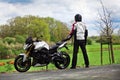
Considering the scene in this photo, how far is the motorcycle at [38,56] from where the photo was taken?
14.5 metres

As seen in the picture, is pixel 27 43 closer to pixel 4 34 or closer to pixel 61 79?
pixel 61 79

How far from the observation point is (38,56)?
48.8ft

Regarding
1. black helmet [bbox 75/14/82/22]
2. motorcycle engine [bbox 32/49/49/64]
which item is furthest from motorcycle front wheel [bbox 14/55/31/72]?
black helmet [bbox 75/14/82/22]

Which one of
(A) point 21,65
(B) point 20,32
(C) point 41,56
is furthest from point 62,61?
(B) point 20,32

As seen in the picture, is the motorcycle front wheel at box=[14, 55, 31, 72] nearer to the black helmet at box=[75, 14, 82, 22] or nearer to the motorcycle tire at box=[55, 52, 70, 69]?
the motorcycle tire at box=[55, 52, 70, 69]

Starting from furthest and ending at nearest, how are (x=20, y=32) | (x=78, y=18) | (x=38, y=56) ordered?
(x=20, y=32) → (x=78, y=18) → (x=38, y=56)

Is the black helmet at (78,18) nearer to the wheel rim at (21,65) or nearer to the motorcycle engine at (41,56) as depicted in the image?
the motorcycle engine at (41,56)

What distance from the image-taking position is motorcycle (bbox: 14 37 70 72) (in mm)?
14523

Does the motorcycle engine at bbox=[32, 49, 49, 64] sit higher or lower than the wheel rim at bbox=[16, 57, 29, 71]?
higher

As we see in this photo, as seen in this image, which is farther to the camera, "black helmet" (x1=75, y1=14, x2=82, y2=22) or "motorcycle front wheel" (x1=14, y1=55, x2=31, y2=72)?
"black helmet" (x1=75, y1=14, x2=82, y2=22)

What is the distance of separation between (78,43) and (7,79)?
3.84 metres

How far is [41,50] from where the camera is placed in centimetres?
1490

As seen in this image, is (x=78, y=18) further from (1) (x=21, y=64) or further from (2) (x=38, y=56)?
(1) (x=21, y=64)

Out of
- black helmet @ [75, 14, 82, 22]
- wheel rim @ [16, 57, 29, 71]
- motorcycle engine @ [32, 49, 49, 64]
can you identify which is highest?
black helmet @ [75, 14, 82, 22]
